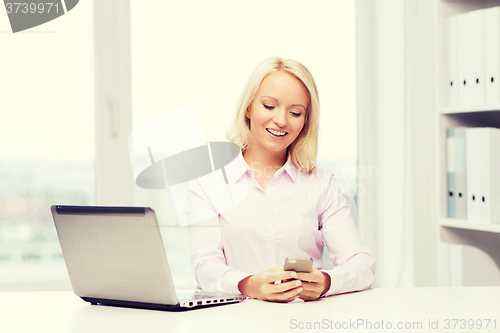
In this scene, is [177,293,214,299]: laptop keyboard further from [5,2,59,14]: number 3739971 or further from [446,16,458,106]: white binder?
[5,2,59,14]: number 3739971

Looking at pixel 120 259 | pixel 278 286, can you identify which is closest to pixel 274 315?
pixel 278 286

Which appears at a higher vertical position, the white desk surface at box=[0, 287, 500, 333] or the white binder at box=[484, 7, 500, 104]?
the white binder at box=[484, 7, 500, 104]

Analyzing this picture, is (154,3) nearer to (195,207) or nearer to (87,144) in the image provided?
(87,144)

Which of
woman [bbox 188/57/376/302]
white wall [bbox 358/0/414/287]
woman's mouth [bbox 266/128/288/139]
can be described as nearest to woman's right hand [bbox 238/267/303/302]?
woman [bbox 188/57/376/302]

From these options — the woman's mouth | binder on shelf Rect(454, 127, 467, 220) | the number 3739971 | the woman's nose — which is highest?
the number 3739971

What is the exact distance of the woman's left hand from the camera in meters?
0.98

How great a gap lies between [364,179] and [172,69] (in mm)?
1154

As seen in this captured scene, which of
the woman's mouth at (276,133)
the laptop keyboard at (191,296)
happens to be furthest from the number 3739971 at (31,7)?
the laptop keyboard at (191,296)

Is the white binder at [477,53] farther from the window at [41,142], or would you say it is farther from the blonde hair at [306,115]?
the window at [41,142]

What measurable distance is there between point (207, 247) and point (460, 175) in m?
0.93

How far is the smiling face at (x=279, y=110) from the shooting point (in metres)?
1.43

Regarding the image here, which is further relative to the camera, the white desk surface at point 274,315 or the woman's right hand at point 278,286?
the woman's right hand at point 278,286

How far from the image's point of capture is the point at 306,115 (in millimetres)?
1513

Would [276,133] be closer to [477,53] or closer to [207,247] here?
[207,247]
